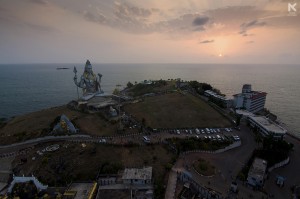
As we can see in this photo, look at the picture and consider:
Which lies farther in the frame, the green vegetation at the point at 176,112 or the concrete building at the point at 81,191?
the green vegetation at the point at 176,112

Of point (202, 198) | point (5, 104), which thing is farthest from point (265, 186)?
point (5, 104)

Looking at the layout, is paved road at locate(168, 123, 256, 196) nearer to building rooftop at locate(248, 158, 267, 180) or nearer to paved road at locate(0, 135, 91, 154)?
building rooftop at locate(248, 158, 267, 180)

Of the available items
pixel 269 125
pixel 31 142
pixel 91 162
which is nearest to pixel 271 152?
pixel 269 125

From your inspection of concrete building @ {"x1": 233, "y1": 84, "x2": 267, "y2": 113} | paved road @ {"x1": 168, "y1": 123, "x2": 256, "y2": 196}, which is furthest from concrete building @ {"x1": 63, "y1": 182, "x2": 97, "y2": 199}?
concrete building @ {"x1": 233, "y1": 84, "x2": 267, "y2": 113}

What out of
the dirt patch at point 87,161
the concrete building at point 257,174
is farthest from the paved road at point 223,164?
the dirt patch at point 87,161

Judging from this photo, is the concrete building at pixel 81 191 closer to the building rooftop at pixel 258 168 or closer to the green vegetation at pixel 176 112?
the green vegetation at pixel 176 112

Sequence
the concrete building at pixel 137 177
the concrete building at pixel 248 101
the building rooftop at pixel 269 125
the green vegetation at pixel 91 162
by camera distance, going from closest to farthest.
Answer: the concrete building at pixel 137 177 < the green vegetation at pixel 91 162 < the building rooftop at pixel 269 125 < the concrete building at pixel 248 101

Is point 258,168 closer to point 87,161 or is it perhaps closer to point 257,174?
point 257,174
